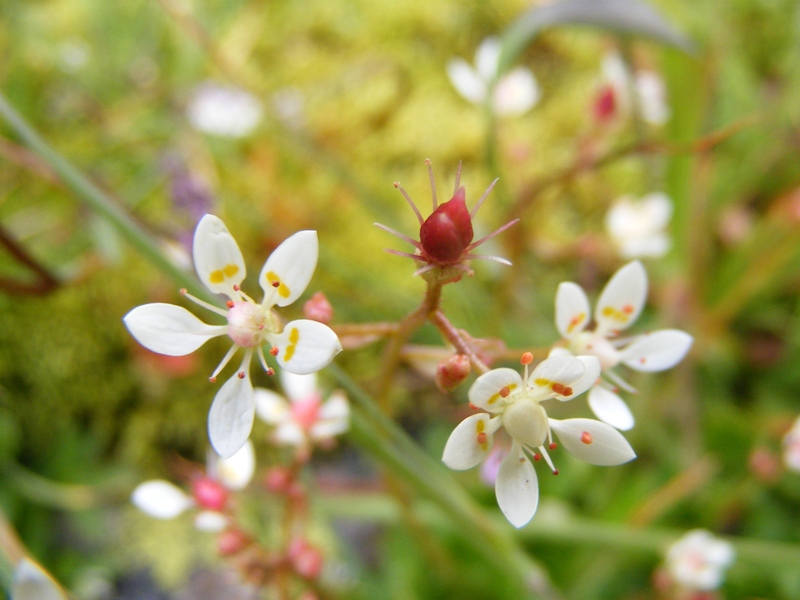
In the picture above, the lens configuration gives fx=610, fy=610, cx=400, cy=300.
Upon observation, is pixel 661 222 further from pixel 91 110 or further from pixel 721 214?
pixel 91 110

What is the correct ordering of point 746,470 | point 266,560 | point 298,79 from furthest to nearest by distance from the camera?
point 298,79 → point 746,470 → point 266,560

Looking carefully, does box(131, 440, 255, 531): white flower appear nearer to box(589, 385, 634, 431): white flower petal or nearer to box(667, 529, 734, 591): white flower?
box(589, 385, 634, 431): white flower petal

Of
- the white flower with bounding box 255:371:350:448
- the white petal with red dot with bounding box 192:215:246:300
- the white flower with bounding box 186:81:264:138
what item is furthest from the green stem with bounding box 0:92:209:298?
the white flower with bounding box 186:81:264:138

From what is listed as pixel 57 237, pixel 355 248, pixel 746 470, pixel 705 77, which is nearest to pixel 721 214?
pixel 705 77

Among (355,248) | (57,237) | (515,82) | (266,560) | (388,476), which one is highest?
(515,82)

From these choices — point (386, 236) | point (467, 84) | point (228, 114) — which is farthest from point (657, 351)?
point (228, 114)

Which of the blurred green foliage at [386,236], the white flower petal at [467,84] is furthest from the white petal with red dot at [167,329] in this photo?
the white flower petal at [467,84]

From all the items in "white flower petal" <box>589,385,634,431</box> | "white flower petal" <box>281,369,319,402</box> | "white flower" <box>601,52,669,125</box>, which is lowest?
"white flower petal" <box>589,385,634,431</box>
